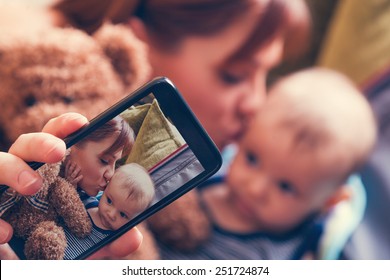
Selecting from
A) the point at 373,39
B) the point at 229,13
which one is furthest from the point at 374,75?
the point at 229,13

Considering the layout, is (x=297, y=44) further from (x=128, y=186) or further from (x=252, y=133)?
(x=128, y=186)

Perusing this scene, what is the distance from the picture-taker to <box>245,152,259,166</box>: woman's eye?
0.69 metres

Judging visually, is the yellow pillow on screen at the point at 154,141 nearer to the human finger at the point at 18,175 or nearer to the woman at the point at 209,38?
the human finger at the point at 18,175

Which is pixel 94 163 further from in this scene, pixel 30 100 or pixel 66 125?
pixel 30 100

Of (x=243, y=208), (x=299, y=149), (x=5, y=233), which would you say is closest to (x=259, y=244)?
(x=243, y=208)

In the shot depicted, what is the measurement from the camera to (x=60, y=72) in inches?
19.6

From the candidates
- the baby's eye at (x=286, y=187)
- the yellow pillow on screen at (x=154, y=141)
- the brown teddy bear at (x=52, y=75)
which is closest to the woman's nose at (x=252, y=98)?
the baby's eye at (x=286, y=187)

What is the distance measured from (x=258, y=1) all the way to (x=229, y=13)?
0.15 ft

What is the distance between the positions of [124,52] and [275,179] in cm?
29

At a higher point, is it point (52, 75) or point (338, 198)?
point (52, 75)

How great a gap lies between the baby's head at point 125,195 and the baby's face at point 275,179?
0.31 meters

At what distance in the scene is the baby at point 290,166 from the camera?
66cm

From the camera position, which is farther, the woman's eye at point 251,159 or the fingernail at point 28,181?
the woman's eye at point 251,159
